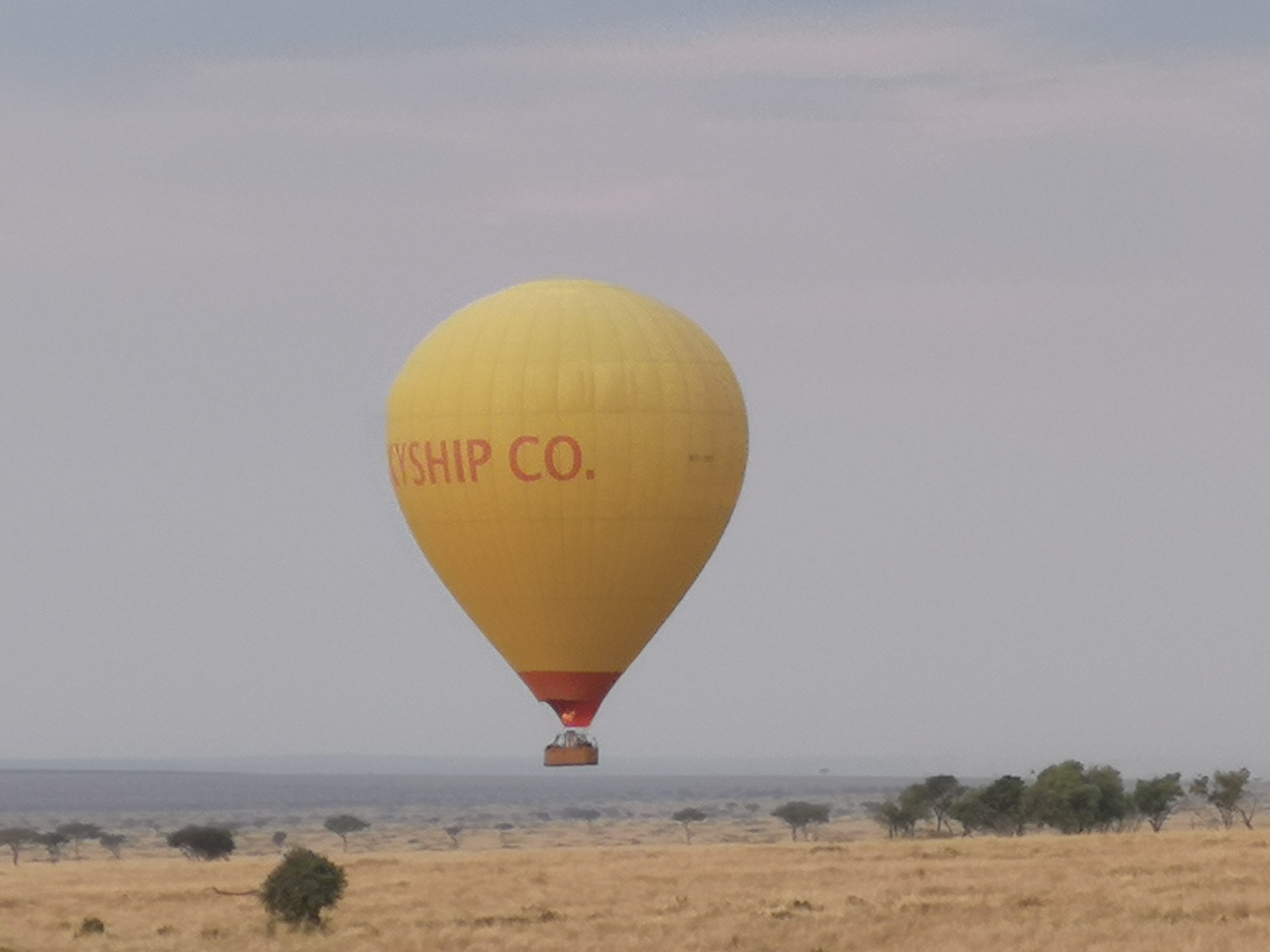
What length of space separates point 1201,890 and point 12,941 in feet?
99.8

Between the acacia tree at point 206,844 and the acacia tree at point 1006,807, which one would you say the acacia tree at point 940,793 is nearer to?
the acacia tree at point 1006,807

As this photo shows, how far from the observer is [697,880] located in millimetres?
70812

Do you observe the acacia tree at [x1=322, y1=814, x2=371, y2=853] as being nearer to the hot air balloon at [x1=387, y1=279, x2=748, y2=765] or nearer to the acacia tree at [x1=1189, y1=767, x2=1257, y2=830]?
the acacia tree at [x1=1189, y1=767, x2=1257, y2=830]

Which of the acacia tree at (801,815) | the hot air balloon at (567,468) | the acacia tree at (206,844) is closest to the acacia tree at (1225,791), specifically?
the acacia tree at (801,815)

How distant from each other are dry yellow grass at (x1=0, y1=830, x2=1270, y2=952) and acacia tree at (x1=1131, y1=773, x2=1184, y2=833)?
23.2m

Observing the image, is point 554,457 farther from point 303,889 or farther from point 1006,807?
point 1006,807

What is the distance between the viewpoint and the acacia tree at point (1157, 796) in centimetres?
10756

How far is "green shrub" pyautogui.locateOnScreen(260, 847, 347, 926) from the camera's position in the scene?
2388 inches

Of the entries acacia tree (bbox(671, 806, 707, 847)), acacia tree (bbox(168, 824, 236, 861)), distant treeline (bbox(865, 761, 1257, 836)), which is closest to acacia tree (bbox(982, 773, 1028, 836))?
distant treeline (bbox(865, 761, 1257, 836))

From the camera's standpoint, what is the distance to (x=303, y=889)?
61062 millimetres

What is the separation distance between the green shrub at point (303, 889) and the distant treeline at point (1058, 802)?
4961cm

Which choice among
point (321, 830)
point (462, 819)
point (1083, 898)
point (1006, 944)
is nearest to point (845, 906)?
point (1083, 898)

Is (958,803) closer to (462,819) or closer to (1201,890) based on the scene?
(1201,890)

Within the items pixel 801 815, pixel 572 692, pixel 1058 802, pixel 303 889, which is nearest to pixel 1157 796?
pixel 1058 802
